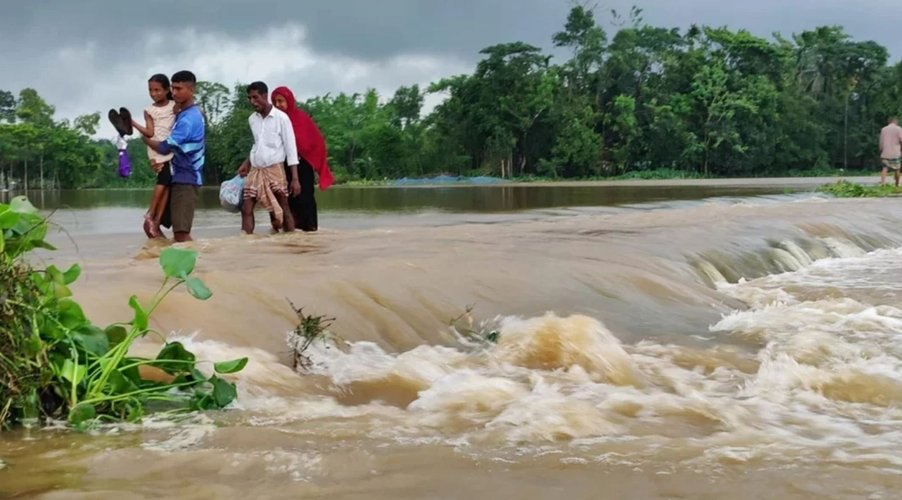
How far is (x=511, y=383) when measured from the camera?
→ 338 cm

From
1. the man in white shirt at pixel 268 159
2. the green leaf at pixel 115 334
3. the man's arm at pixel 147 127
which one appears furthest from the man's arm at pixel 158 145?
the green leaf at pixel 115 334

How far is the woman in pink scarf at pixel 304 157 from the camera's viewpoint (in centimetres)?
855

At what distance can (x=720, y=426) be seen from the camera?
285cm

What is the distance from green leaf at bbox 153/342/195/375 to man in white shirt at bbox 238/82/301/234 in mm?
5309

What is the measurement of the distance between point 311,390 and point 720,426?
4.94 ft

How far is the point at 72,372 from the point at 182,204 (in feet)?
16.3

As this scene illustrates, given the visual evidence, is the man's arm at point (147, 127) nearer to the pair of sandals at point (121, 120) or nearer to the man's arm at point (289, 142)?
the pair of sandals at point (121, 120)

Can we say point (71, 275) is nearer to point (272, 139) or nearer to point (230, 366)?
point (230, 366)

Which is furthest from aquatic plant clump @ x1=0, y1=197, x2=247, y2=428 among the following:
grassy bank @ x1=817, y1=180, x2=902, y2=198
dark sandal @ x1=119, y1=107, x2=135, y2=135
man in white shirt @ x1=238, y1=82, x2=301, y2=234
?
grassy bank @ x1=817, y1=180, x2=902, y2=198

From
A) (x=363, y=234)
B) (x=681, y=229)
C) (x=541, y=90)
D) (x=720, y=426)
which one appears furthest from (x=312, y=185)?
(x=541, y=90)

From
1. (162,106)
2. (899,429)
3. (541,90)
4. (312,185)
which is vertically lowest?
(899,429)

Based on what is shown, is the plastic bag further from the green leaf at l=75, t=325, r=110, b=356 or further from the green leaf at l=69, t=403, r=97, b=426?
the green leaf at l=69, t=403, r=97, b=426

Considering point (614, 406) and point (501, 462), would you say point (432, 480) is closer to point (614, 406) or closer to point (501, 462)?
point (501, 462)

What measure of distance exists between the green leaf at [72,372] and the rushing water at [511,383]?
160 mm
